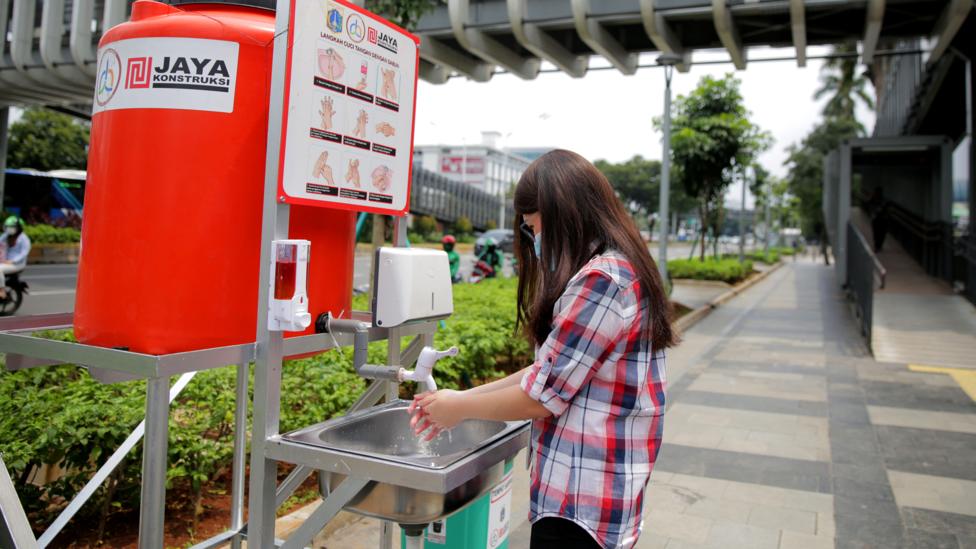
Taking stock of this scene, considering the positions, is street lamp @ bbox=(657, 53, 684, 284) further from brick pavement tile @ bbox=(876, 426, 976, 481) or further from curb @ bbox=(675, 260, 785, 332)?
brick pavement tile @ bbox=(876, 426, 976, 481)

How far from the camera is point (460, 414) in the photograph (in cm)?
176

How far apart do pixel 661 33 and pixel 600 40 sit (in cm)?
114

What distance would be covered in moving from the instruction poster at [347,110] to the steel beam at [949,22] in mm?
11636

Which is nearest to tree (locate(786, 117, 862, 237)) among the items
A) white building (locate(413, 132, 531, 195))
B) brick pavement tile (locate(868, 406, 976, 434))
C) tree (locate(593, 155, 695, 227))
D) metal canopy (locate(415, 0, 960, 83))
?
metal canopy (locate(415, 0, 960, 83))

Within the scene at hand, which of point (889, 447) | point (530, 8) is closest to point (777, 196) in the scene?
point (530, 8)

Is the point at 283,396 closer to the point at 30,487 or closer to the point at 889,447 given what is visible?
the point at 30,487

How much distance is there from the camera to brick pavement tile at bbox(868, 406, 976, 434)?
625cm

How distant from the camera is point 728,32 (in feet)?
40.1

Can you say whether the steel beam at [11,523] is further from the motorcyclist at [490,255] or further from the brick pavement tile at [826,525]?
the motorcyclist at [490,255]

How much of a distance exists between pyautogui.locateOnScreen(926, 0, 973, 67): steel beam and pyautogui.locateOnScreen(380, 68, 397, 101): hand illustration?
11672mm

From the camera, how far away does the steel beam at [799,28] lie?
36.9ft

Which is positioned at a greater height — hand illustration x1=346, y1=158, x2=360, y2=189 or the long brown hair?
hand illustration x1=346, y1=158, x2=360, y2=189

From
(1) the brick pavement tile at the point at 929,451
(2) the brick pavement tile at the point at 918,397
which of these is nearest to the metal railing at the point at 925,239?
(2) the brick pavement tile at the point at 918,397

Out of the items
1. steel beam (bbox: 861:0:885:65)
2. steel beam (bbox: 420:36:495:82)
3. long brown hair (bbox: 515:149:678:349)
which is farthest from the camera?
steel beam (bbox: 420:36:495:82)
